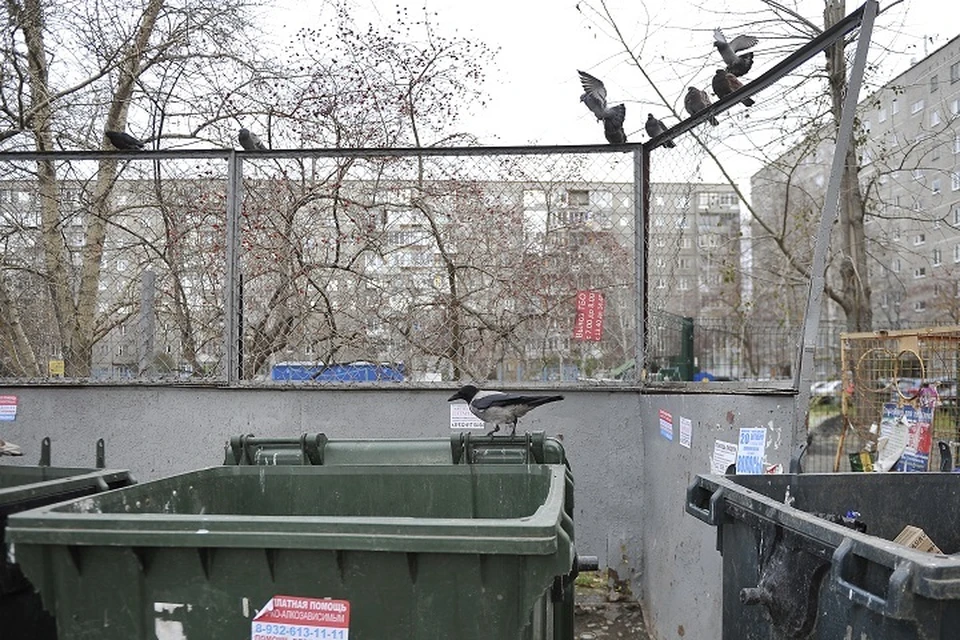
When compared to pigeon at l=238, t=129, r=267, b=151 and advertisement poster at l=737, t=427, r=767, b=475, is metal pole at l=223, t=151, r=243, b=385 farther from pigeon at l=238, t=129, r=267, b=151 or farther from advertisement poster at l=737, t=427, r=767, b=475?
advertisement poster at l=737, t=427, r=767, b=475

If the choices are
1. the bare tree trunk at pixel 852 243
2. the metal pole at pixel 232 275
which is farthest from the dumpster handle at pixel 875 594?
the bare tree trunk at pixel 852 243

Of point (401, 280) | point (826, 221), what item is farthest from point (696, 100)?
point (401, 280)

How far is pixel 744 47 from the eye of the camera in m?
5.03

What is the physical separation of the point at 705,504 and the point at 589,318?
295 centimetres

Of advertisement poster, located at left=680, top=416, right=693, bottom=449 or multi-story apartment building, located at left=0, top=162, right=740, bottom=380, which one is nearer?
advertisement poster, located at left=680, top=416, right=693, bottom=449

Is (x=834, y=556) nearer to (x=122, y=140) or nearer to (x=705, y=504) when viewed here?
(x=705, y=504)

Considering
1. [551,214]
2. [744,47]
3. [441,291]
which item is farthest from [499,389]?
[744,47]

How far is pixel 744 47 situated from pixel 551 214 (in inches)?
66.3

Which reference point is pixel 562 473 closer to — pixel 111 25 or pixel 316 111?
pixel 316 111

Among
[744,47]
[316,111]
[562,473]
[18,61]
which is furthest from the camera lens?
[18,61]

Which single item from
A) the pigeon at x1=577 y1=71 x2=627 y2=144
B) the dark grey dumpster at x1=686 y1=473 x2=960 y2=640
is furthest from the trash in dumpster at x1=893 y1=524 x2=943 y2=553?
the pigeon at x1=577 y1=71 x2=627 y2=144

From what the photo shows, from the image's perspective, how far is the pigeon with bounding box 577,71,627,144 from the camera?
5211mm

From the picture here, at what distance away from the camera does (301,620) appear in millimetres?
1854

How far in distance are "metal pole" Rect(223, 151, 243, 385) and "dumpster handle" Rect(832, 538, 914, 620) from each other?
446cm
